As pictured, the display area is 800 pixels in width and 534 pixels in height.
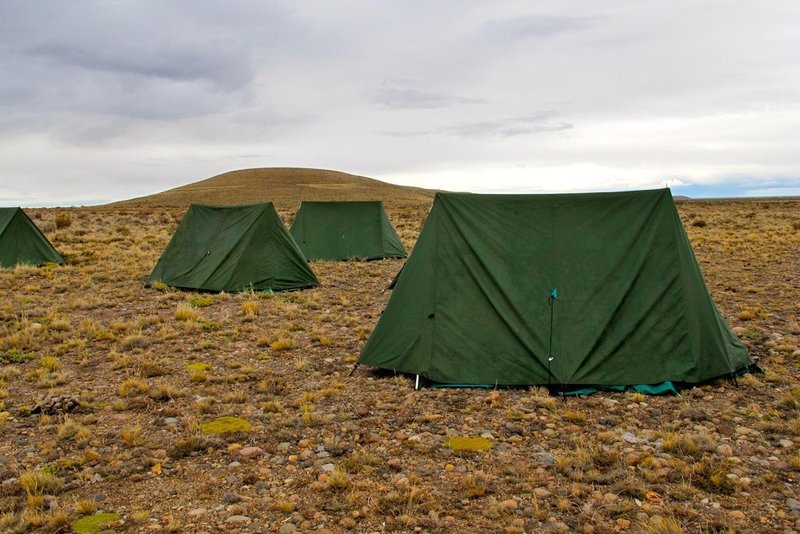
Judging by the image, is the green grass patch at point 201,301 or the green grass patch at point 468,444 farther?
the green grass patch at point 201,301

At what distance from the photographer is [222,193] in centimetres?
Result: 9344

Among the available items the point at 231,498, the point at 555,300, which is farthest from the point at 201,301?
the point at 231,498

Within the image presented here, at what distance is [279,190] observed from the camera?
98250mm

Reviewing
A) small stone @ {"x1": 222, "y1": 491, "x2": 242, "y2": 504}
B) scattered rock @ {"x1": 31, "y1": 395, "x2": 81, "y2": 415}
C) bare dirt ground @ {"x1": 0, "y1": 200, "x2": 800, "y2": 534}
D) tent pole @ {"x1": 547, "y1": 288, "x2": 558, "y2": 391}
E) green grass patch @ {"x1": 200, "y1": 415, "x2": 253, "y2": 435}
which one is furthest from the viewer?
tent pole @ {"x1": 547, "y1": 288, "x2": 558, "y2": 391}

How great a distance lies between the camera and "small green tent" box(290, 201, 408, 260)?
902 inches

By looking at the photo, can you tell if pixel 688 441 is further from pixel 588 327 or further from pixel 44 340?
pixel 44 340

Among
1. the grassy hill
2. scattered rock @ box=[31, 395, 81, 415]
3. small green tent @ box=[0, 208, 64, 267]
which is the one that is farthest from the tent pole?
the grassy hill

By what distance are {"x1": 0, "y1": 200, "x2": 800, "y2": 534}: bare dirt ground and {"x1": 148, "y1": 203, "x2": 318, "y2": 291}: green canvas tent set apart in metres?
4.32

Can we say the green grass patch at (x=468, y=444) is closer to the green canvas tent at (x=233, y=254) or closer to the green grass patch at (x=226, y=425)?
the green grass patch at (x=226, y=425)

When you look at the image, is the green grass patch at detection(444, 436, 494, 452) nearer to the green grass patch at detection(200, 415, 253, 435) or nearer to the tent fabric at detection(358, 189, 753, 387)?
the tent fabric at detection(358, 189, 753, 387)

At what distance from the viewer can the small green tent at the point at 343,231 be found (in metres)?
22.9

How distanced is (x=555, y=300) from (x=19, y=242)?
19878mm

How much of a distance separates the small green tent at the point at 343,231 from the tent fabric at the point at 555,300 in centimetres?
1458

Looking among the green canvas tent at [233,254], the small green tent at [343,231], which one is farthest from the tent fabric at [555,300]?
the small green tent at [343,231]
